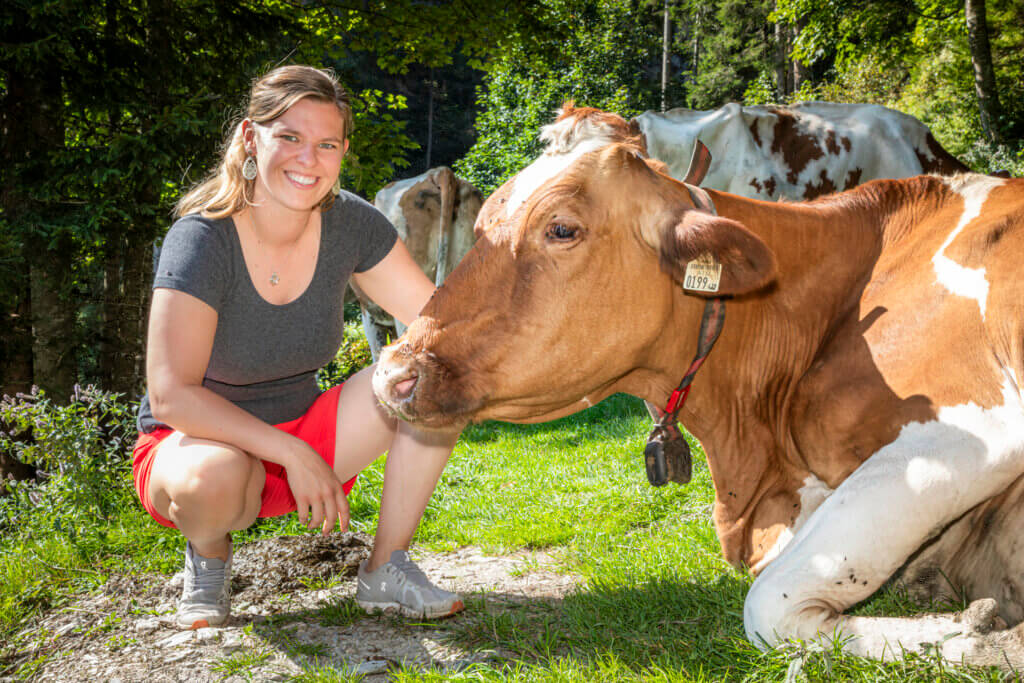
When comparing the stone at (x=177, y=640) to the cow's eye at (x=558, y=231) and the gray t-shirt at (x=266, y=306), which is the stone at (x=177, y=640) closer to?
the gray t-shirt at (x=266, y=306)

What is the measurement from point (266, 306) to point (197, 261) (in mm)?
331

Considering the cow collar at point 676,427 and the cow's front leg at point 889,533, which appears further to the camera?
the cow collar at point 676,427

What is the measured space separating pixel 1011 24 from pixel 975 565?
65.0 ft

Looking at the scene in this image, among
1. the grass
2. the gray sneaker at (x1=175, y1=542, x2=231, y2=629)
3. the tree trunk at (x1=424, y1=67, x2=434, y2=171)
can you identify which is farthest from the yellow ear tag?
the tree trunk at (x1=424, y1=67, x2=434, y2=171)

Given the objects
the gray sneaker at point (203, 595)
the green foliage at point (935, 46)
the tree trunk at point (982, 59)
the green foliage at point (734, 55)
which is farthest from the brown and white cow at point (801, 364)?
the green foliage at point (734, 55)

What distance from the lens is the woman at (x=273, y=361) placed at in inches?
102

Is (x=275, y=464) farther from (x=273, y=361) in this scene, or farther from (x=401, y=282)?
(x=401, y=282)

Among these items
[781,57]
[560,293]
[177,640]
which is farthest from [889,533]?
[781,57]

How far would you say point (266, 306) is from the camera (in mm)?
2926

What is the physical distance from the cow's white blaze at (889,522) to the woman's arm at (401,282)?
5.83 ft

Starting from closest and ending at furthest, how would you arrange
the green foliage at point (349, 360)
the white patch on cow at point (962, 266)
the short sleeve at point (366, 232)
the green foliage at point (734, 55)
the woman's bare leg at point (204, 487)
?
the white patch on cow at point (962, 266) → the woman's bare leg at point (204, 487) → the short sleeve at point (366, 232) → the green foliage at point (349, 360) → the green foliage at point (734, 55)

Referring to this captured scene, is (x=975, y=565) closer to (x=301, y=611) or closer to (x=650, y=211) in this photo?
(x=650, y=211)

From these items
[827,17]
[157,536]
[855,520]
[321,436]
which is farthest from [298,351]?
[827,17]

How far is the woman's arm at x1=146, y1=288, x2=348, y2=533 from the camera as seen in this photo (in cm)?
253
